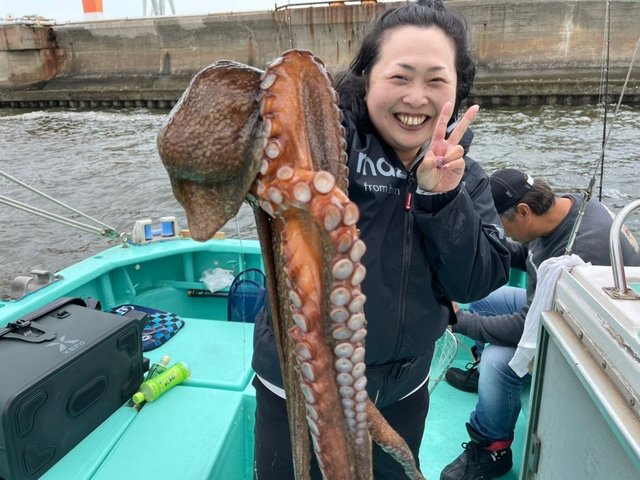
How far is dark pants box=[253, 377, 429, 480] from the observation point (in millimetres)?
1992

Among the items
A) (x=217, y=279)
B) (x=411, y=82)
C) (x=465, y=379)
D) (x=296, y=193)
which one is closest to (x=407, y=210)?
(x=411, y=82)

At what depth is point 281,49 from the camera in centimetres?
2044

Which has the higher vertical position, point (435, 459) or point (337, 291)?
point (337, 291)

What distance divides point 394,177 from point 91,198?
40.9 ft

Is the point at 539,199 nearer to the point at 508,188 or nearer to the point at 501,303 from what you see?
the point at 508,188

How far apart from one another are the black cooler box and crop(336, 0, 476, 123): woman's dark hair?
208cm

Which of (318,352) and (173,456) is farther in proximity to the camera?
(173,456)

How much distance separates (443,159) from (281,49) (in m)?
20.5

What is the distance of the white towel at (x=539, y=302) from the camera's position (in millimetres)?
2359

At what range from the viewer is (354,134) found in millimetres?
1822

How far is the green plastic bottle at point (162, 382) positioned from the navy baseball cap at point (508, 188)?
2609 millimetres

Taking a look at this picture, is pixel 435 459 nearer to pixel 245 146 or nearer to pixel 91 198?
pixel 245 146

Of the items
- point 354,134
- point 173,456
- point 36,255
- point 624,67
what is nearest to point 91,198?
point 36,255

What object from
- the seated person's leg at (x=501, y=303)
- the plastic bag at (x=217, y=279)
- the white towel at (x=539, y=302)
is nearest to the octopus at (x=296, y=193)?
the white towel at (x=539, y=302)
